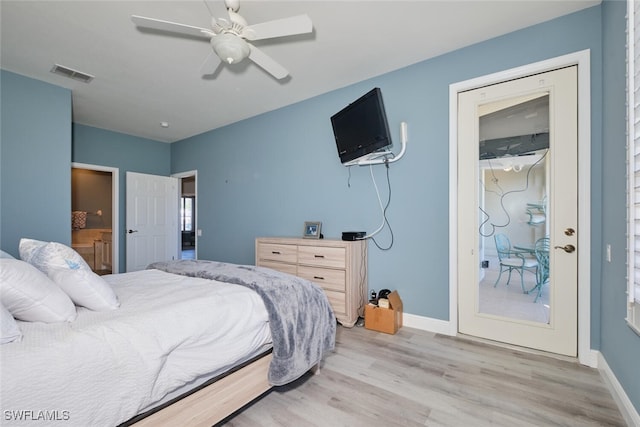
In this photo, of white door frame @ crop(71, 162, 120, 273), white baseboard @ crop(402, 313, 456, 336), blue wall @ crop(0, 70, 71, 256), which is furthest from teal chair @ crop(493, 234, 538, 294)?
white door frame @ crop(71, 162, 120, 273)

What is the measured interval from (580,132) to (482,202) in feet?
2.71

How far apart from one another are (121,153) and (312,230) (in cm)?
389

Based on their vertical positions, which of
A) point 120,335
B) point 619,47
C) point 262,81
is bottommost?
point 120,335

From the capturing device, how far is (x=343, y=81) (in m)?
3.13

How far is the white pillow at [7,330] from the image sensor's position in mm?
938

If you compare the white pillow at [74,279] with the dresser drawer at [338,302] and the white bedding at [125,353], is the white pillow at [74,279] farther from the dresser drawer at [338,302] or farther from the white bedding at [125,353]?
the dresser drawer at [338,302]

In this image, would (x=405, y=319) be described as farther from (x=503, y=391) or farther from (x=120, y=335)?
(x=120, y=335)

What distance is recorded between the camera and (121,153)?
191 inches

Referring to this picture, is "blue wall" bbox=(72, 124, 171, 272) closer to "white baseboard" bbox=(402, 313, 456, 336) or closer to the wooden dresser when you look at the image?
the wooden dresser

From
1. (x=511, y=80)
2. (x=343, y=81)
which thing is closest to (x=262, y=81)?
(x=343, y=81)

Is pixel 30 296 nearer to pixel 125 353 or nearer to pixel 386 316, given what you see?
pixel 125 353

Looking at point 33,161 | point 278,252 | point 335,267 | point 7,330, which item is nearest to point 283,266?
point 278,252

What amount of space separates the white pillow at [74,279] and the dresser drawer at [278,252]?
6.18 ft

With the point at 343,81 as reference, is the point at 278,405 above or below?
below
